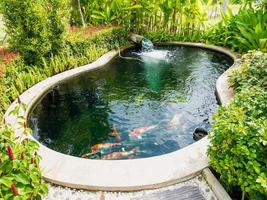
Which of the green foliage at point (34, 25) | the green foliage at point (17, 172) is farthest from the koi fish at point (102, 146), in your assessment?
the green foliage at point (34, 25)

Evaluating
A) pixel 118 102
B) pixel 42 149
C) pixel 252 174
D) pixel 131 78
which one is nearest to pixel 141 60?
pixel 131 78

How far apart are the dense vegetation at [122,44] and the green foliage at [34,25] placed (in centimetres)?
Answer: 3

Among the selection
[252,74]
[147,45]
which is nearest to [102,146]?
[252,74]

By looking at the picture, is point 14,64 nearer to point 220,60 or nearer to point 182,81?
point 182,81

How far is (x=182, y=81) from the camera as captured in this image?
968cm

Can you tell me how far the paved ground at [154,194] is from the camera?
4.62 meters

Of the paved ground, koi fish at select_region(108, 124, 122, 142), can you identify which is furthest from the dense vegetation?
koi fish at select_region(108, 124, 122, 142)

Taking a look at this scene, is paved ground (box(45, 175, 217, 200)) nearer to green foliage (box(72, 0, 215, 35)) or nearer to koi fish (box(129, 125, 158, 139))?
koi fish (box(129, 125, 158, 139))

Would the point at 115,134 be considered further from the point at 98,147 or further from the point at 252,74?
the point at 252,74

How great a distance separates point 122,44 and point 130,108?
20.9 ft

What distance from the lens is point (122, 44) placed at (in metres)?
13.6

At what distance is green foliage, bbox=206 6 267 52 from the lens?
10.5 metres

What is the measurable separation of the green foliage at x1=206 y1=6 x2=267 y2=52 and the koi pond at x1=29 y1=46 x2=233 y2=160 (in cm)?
95

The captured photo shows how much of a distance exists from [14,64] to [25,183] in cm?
666
